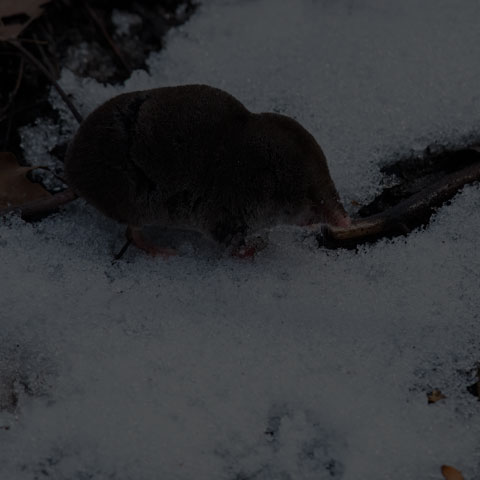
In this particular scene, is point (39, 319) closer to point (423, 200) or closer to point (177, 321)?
point (177, 321)

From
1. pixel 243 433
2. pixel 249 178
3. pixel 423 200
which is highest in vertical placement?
pixel 249 178

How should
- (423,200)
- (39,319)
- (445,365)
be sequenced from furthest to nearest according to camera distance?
(423,200)
(39,319)
(445,365)

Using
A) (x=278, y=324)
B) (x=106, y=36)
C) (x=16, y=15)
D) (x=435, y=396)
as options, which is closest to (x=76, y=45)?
(x=106, y=36)

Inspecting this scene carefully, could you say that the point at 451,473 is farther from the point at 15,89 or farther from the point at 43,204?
the point at 15,89

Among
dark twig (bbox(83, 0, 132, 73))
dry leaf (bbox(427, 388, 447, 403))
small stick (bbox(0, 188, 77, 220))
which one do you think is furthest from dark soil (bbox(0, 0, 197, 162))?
dry leaf (bbox(427, 388, 447, 403))

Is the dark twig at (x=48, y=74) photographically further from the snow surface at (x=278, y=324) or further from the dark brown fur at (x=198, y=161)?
the dark brown fur at (x=198, y=161)

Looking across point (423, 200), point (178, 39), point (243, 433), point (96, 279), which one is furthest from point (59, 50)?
point (243, 433)
